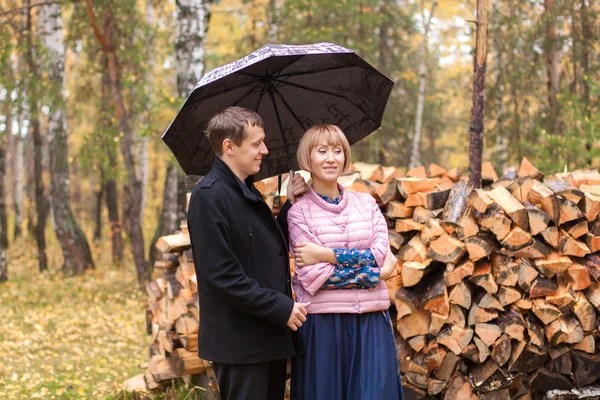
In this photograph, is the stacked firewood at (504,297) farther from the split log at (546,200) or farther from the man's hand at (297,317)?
the man's hand at (297,317)

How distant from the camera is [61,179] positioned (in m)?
11.5

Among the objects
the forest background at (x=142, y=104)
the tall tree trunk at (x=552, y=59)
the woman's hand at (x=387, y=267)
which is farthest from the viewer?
the tall tree trunk at (x=552, y=59)

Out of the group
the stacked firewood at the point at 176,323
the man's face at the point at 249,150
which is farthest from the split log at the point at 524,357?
the man's face at the point at 249,150

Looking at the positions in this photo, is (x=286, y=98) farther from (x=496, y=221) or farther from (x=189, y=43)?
(x=189, y=43)

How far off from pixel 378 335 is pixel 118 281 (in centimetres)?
907

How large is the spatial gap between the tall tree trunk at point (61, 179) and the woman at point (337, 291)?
9.60 metres

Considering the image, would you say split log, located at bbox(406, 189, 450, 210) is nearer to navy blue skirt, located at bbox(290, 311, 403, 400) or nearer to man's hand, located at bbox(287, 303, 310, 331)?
navy blue skirt, located at bbox(290, 311, 403, 400)

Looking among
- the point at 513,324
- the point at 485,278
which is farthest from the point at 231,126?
the point at 513,324

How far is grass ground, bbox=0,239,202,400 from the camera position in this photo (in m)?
5.13

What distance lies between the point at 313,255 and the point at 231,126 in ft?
2.32

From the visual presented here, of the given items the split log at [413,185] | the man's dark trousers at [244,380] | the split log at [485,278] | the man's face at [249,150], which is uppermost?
the man's face at [249,150]

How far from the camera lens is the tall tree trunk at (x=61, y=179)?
11352 mm

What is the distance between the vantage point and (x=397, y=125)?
14438 mm

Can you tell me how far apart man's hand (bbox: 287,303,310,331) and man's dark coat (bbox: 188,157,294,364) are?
3 centimetres
